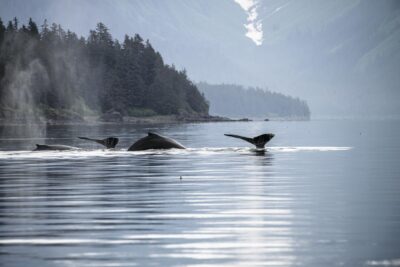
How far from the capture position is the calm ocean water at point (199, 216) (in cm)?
1855

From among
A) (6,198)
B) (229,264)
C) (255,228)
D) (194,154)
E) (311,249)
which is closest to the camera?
(229,264)

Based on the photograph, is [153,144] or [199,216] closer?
[199,216]

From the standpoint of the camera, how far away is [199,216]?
2461 centimetres

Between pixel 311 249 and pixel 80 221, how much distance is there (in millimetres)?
7299

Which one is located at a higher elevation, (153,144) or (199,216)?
(153,144)

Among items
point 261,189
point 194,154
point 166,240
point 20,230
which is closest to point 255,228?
point 166,240

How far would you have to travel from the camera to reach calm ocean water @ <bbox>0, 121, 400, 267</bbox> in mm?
18547

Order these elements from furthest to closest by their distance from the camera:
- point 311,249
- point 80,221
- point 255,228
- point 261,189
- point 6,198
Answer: point 261,189 → point 6,198 → point 80,221 → point 255,228 → point 311,249

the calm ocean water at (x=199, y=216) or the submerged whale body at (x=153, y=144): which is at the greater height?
the submerged whale body at (x=153, y=144)

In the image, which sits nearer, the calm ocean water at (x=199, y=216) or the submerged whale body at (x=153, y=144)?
the calm ocean water at (x=199, y=216)

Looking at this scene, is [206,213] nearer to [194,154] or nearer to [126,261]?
[126,261]

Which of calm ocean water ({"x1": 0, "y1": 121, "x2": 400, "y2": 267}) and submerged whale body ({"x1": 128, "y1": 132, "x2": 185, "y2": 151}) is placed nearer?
calm ocean water ({"x1": 0, "y1": 121, "x2": 400, "y2": 267})

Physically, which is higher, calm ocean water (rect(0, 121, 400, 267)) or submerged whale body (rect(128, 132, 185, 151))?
submerged whale body (rect(128, 132, 185, 151))

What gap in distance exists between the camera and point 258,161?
2078 inches
